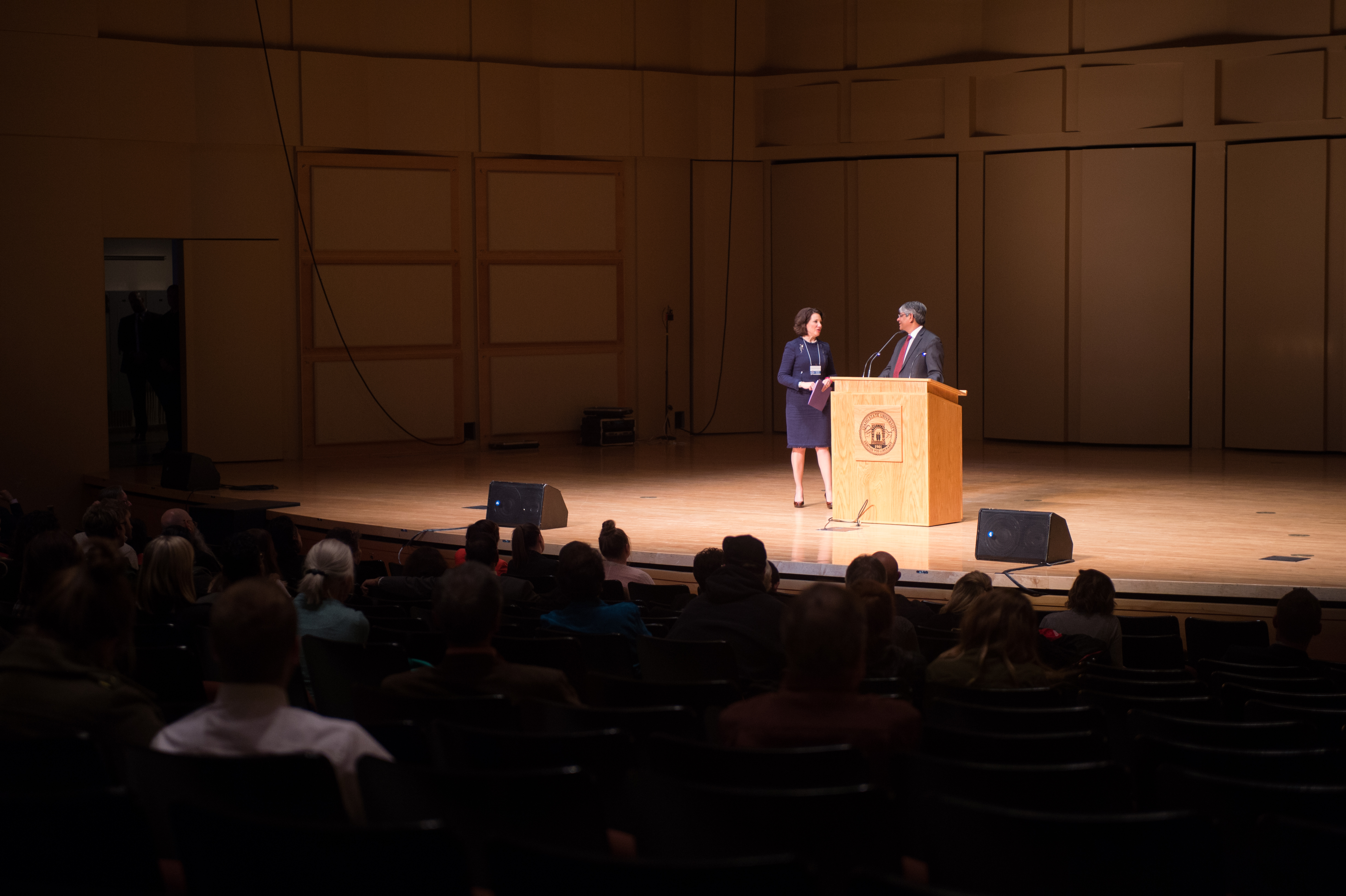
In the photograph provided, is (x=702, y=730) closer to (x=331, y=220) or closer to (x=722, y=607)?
(x=722, y=607)

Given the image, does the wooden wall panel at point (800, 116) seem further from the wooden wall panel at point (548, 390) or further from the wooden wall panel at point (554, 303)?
the wooden wall panel at point (548, 390)

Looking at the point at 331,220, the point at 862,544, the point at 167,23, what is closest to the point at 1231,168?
the point at 862,544

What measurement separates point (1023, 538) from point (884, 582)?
7.76 ft

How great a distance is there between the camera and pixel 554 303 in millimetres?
13922

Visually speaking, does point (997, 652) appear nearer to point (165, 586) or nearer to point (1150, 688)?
point (1150, 688)

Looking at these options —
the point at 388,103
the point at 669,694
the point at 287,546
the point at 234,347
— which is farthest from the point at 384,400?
the point at 669,694

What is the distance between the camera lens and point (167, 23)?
11.8 m

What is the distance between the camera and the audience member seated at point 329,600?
13.7 ft

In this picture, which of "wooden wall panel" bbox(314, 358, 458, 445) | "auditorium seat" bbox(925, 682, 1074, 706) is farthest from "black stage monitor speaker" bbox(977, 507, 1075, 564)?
"wooden wall panel" bbox(314, 358, 458, 445)

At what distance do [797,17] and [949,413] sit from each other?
7.43m

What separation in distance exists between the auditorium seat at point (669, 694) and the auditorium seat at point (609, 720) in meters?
0.30

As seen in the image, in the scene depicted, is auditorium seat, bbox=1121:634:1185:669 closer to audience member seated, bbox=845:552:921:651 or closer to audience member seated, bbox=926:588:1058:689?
audience member seated, bbox=845:552:921:651

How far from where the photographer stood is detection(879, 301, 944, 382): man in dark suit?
8.55 m

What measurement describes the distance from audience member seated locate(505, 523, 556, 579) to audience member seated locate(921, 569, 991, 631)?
1.77m
